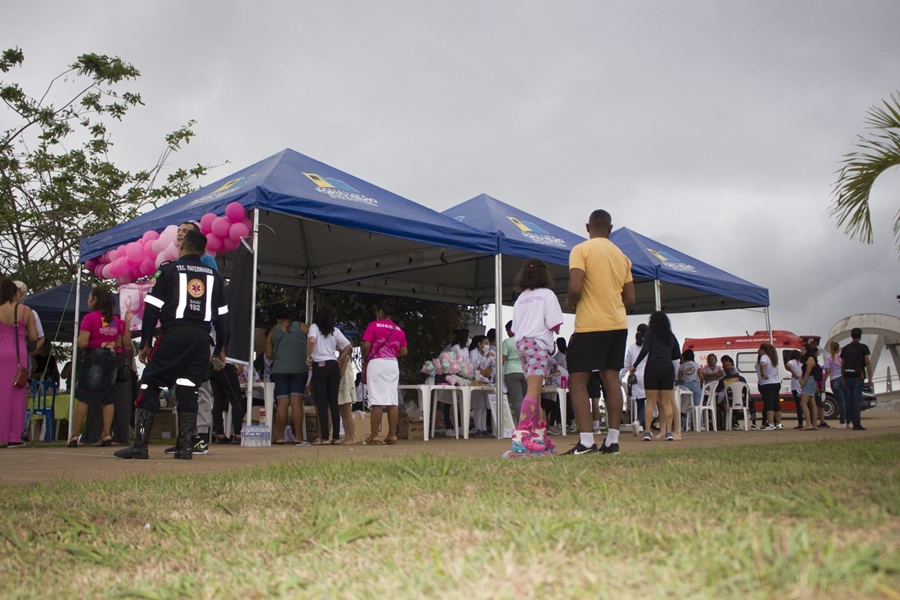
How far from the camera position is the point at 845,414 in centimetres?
1449

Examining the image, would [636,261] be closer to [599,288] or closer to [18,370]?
[599,288]

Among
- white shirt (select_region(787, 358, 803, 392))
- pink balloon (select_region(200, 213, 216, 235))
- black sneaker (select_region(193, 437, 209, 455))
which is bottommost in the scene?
black sneaker (select_region(193, 437, 209, 455))

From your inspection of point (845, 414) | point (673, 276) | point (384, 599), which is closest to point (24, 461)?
point (384, 599)

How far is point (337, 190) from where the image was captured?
403 inches

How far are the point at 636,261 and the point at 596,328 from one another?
7871 mm

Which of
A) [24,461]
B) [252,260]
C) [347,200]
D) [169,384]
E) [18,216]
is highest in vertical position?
[18,216]

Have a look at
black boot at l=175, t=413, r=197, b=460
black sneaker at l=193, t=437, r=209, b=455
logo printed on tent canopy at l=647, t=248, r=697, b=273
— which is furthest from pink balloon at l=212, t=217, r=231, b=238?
logo printed on tent canopy at l=647, t=248, r=697, b=273

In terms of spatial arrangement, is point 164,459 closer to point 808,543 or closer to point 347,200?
point 347,200

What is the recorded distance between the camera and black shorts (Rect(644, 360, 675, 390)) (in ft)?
33.9

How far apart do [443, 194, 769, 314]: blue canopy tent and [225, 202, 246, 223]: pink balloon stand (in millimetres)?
3759

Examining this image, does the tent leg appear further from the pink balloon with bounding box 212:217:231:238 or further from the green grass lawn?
the green grass lawn

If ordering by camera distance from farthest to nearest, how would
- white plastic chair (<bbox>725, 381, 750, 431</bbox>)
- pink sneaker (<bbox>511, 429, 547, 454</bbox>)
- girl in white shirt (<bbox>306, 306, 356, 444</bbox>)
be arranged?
white plastic chair (<bbox>725, 381, 750, 431</bbox>) < girl in white shirt (<bbox>306, 306, 356, 444</bbox>) < pink sneaker (<bbox>511, 429, 547, 454</bbox>)

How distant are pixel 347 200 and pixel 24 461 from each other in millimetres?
4706

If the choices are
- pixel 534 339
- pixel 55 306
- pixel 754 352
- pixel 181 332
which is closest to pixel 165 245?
pixel 181 332
